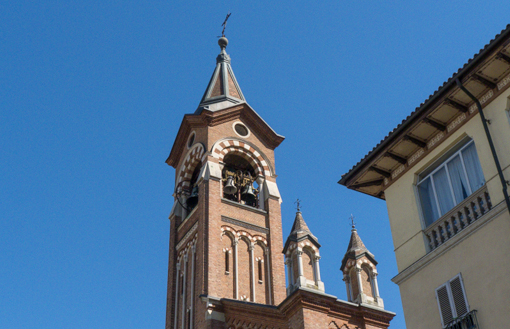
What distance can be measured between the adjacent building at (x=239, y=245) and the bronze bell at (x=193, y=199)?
0.05m

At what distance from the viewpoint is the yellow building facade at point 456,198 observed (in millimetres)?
11102

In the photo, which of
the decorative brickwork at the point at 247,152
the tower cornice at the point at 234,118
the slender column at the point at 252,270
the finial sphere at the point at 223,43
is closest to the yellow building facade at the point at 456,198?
the slender column at the point at 252,270

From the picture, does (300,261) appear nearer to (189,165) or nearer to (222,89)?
(189,165)

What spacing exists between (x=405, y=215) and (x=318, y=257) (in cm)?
687

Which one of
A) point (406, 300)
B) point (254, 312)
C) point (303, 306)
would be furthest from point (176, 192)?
point (406, 300)

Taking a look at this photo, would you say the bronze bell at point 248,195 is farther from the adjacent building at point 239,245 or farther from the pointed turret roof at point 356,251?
the pointed turret roof at point 356,251

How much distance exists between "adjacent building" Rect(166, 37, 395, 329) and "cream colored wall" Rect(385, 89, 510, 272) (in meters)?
5.97

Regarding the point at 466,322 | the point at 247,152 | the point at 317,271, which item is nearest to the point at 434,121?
the point at 466,322

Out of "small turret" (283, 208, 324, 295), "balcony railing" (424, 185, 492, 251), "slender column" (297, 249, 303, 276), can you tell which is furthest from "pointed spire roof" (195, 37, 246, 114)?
"balcony railing" (424, 185, 492, 251)

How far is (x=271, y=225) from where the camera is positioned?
2720cm

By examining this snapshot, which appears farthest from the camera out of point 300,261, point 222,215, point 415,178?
point 222,215

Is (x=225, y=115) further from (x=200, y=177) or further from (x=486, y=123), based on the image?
(x=486, y=123)

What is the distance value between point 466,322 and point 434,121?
4.35 m

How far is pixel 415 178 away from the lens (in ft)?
44.9
